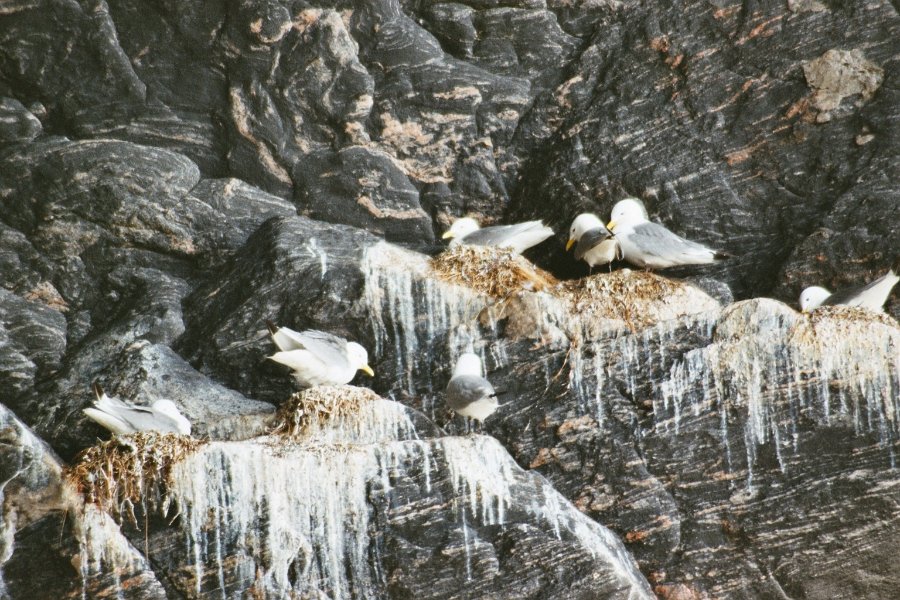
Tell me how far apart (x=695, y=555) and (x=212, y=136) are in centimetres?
611

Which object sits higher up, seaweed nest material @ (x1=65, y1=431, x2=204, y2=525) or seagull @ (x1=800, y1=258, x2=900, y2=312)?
seagull @ (x1=800, y1=258, x2=900, y2=312)

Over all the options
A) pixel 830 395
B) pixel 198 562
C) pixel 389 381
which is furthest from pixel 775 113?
pixel 198 562

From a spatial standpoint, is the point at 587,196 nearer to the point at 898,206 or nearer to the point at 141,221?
the point at 898,206

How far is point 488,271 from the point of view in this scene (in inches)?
358

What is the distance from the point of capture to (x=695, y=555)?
310 inches

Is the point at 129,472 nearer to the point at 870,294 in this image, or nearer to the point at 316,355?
the point at 316,355

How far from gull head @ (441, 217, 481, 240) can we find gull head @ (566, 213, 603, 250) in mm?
896

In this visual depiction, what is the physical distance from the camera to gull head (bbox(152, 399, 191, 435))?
776cm

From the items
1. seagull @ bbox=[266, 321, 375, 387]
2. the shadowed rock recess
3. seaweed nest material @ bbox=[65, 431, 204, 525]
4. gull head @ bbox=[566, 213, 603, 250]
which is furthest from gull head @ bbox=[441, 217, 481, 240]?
seaweed nest material @ bbox=[65, 431, 204, 525]

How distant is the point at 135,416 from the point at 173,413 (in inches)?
10.2

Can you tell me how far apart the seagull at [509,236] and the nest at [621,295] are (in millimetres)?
837

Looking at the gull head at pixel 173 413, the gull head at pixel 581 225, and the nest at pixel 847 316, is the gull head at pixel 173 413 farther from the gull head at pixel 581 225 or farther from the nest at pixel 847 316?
the nest at pixel 847 316

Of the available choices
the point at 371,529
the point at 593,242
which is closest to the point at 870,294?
the point at 593,242

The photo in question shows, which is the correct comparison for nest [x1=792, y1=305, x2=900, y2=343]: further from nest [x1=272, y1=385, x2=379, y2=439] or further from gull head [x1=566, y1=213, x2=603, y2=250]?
nest [x1=272, y1=385, x2=379, y2=439]
